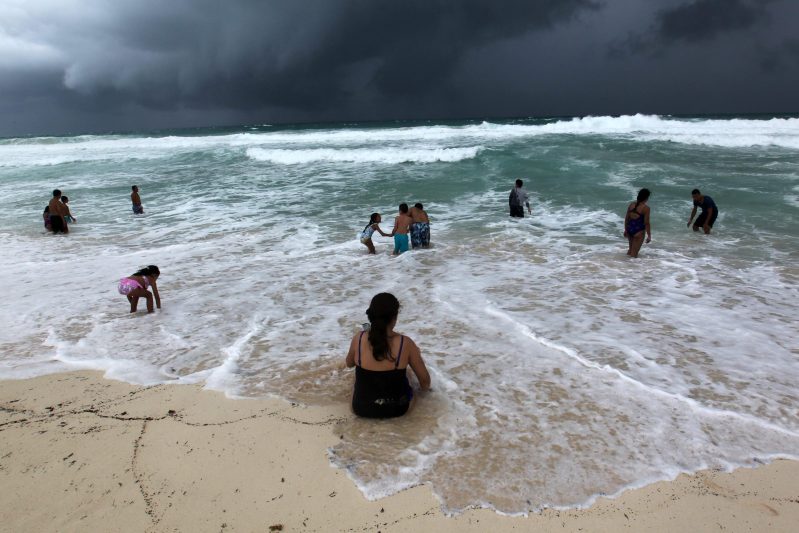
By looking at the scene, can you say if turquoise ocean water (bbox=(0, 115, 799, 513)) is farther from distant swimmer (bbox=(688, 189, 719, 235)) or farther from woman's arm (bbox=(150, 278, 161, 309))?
distant swimmer (bbox=(688, 189, 719, 235))

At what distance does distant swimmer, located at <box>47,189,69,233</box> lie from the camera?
41.8ft

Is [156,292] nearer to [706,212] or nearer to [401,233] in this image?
[401,233]

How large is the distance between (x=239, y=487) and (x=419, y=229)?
7.76 m

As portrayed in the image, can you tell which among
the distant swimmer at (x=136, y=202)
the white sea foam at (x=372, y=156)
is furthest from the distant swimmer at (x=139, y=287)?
the white sea foam at (x=372, y=156)

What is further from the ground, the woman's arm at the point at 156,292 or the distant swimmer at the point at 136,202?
the distant swimmer at the point at 136,202

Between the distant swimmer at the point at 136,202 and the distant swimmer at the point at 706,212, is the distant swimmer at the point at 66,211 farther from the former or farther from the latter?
the distant swimmer at the point at 706,212

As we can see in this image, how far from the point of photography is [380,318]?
3799 millimetres

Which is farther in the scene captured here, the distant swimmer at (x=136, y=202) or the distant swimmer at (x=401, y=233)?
the distant swimmer at (x=136, y=202)

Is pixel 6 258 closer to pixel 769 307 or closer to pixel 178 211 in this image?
pixel 178 211

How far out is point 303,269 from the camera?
30.0ft

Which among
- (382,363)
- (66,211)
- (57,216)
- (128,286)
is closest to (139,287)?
(128,286)

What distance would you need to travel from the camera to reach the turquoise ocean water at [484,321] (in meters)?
3.73

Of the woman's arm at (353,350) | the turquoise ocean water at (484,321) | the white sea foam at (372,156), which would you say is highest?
the white sea foam at (372,156)

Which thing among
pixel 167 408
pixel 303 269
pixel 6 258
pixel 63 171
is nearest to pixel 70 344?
pixel 167 408
